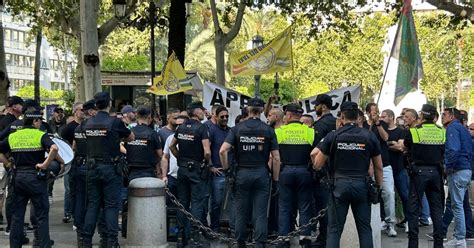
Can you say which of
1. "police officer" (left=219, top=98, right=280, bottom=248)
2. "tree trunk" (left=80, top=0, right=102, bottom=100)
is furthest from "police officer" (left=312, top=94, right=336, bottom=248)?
"tree trunk" (left=80, top=0, right=102, bottom=100)

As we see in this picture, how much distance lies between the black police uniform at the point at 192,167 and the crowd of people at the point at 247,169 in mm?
14

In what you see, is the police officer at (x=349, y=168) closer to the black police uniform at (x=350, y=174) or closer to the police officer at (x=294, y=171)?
the black police uniform at (x=350, y=174)

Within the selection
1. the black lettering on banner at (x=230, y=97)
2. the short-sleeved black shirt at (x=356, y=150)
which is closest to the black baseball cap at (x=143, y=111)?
the short-sleeved black shirt at (x=356, y=150)

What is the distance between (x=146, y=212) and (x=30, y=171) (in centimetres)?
164

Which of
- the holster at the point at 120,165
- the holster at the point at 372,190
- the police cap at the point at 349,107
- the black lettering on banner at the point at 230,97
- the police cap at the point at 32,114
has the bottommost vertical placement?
the holster at the point at 372,190

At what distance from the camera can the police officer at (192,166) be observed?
32.6ft

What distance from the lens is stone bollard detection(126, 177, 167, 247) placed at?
31.4ft

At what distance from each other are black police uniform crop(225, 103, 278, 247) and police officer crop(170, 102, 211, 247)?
79 cm

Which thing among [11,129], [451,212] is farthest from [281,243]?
[11,129]

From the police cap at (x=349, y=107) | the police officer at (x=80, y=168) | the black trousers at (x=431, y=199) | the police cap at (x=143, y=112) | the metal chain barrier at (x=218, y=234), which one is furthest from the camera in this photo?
the police officer at (x=80, y=168)

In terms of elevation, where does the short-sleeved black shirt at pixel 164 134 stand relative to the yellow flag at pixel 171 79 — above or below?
below

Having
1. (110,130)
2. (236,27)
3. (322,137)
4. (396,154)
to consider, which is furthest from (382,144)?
(236,27)

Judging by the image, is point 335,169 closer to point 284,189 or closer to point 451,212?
point 284,189

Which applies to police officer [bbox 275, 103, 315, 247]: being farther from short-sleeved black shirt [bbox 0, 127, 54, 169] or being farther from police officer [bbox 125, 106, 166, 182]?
short-sleeved black shirt [bbox 0, 127, 54, 169]
